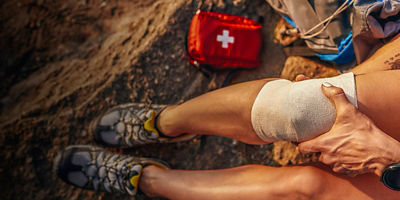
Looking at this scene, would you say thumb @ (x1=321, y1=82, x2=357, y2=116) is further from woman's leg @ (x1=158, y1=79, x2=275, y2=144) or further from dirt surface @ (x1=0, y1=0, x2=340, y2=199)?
dirt surface @ (x1=0, y1=0, x2=340, y2=199)

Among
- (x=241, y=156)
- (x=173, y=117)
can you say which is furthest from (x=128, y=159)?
(x=241, y=156)

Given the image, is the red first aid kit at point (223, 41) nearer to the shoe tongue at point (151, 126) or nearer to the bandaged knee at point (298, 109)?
the shoe tongue at point (151, 126)

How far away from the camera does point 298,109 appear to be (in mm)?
898

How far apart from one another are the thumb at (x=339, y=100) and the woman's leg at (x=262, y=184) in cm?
30

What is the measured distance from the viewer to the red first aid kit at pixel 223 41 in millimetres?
1573

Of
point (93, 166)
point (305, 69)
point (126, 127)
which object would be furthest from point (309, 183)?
point (93, 166)

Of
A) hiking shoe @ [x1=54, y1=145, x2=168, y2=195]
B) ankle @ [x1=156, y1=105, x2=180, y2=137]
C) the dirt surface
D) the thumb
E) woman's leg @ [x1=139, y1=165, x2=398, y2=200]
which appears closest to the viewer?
the thumb

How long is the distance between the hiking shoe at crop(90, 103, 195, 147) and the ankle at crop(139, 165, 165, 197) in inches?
6.5

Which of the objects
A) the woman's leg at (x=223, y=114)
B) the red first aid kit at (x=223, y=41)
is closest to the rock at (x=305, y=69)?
the red first aid kit at (x=223, y=41)

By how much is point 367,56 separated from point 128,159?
4.22ft

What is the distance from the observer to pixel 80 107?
5.51 feet

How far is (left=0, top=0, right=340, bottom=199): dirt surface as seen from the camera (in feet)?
5.33

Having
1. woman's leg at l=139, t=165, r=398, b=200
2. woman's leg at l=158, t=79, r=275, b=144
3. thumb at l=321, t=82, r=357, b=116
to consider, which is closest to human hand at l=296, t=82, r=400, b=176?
thumb at l=321, t=82, r=357, b=116

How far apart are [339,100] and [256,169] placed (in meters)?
0.52
